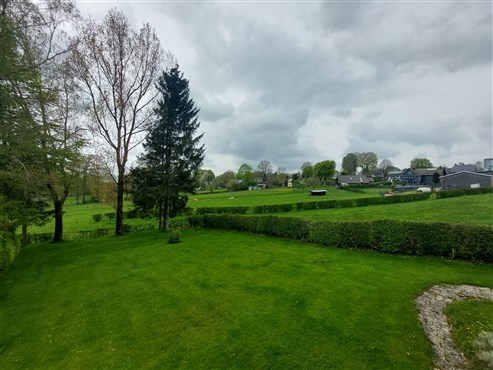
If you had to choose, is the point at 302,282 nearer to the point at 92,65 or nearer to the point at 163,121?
the point at 163,121

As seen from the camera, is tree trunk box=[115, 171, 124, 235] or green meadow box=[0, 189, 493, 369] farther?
tree trunk box=[115, 171, 124, 235]

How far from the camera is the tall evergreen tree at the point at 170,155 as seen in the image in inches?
905

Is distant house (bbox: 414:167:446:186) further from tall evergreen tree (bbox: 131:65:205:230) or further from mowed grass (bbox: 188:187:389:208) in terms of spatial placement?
tall evergreen tree (bbox: 131:65:205:230)

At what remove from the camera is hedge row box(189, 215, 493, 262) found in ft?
36.1

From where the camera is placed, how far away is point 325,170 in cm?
8212

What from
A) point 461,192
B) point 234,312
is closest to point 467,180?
point 461,192

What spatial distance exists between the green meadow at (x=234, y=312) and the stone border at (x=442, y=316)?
0.22 m

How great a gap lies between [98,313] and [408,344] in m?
9.63

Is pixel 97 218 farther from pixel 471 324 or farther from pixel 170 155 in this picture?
pixel 471 324

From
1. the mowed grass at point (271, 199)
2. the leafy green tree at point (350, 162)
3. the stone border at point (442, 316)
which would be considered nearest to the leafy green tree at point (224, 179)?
the mowed grass at point (271, 199)

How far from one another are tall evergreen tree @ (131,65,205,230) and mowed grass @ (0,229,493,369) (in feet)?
29.4

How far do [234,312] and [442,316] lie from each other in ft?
20.8

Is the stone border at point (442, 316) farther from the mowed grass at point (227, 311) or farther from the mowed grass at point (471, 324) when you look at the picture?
the mowed grass at point (227, 311)

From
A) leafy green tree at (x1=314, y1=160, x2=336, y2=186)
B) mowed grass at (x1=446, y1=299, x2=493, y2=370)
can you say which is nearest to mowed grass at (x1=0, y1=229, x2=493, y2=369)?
mowed grass at (x1=446, y1=299, x2=493, y2=370)
